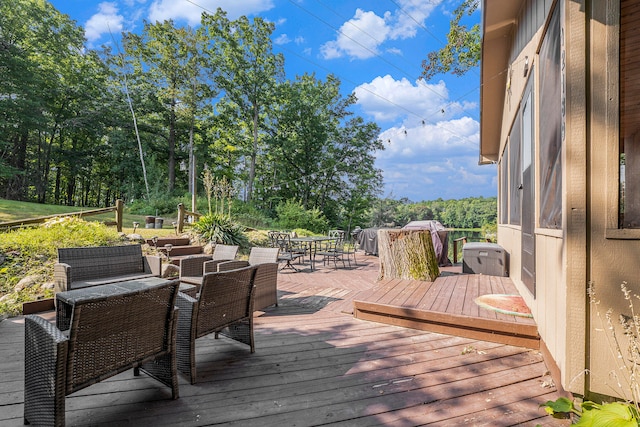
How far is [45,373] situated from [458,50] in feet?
37.5

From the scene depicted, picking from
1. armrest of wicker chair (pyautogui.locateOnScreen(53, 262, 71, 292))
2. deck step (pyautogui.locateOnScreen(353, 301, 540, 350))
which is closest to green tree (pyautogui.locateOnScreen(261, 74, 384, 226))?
armrest of wicker chair (pyautogui.locateOnScreen(53, 262, 71, 292))

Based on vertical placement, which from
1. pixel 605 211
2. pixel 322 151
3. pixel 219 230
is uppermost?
pixel 322 151

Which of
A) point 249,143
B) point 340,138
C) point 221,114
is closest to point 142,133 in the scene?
point 221,114

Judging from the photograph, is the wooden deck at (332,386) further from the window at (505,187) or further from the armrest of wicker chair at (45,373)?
the window at (505,187)

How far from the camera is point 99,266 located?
13.1 feet

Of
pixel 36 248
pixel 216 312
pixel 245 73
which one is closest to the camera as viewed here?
pixel 216 312

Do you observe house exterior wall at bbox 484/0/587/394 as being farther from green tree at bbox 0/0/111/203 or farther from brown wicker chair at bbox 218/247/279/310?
green tree at bbox 0/0/111/203

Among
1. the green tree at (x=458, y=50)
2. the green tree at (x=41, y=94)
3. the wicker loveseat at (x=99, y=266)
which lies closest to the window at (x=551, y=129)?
the wicker loveseat at (x=99, y=266)

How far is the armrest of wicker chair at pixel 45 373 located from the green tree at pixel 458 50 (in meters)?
10.6

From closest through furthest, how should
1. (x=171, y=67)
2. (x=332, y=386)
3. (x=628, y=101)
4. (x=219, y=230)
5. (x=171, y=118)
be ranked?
(x=628, y=101) → (x=332, y=386) → (x=219, y=230) → (x=171, y=67) → (x=171, y=118)

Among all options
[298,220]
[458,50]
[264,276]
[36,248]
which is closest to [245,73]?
[298,220]

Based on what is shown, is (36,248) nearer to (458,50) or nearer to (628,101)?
(628,101)

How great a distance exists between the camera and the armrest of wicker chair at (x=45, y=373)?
4.70 ft

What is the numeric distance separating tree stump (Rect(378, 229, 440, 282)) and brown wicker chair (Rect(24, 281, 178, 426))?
3475 mm
